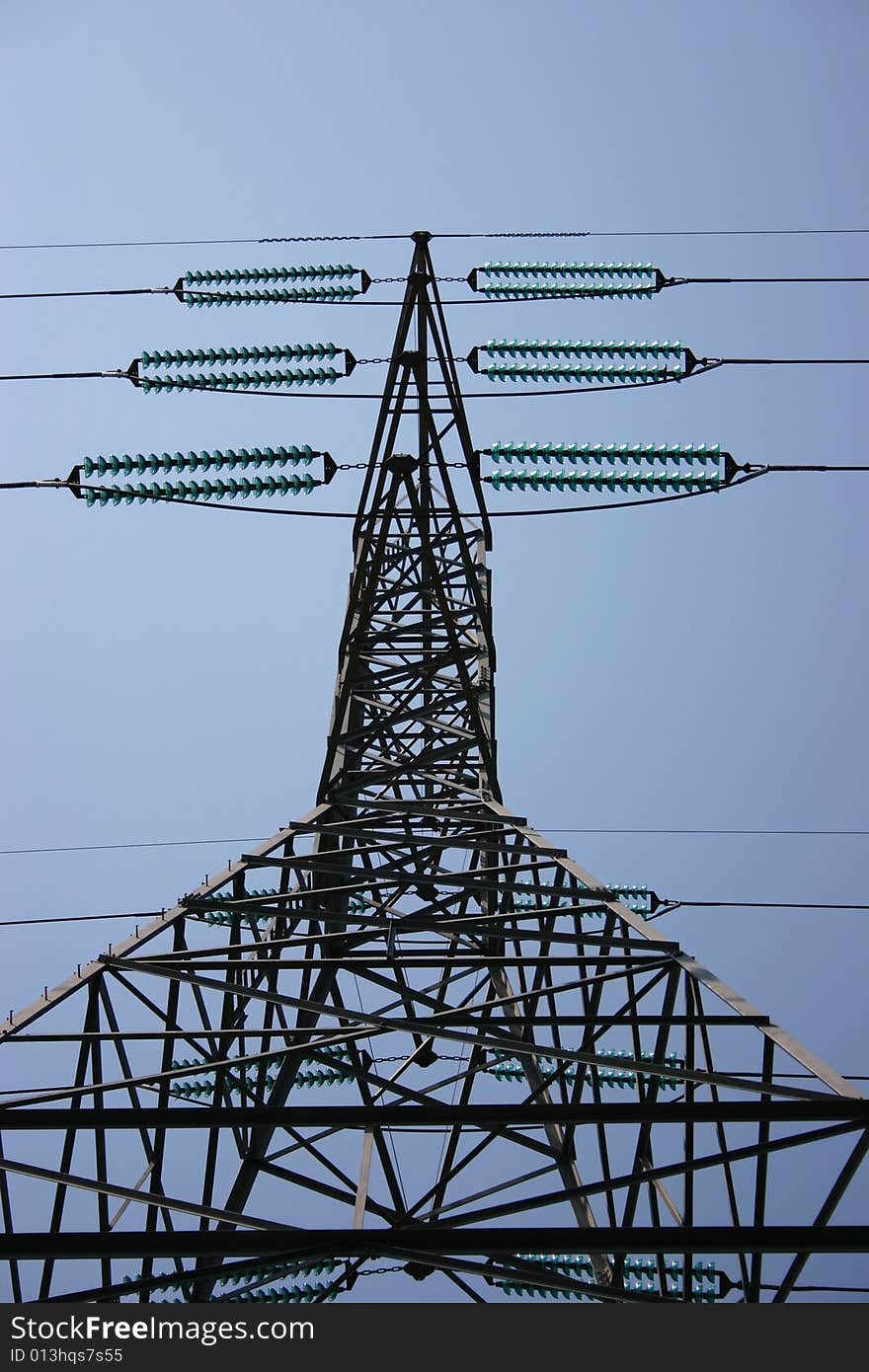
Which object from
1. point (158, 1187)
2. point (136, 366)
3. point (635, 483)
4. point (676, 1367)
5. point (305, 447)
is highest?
point (136, 366)

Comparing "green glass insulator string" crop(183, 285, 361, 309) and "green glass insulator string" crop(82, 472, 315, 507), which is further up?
"green glass insulator string" crop(183, 285, 361, 309)

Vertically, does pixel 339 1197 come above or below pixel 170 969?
below

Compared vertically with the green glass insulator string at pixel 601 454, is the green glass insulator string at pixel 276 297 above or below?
above

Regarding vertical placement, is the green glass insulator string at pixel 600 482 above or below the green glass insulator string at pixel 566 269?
below

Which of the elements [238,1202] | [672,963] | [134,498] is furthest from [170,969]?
[134,498]

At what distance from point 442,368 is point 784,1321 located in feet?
35.4

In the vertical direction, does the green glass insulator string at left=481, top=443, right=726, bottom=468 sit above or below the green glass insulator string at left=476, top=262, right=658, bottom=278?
below

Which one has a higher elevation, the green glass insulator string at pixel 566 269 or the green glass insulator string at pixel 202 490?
the green glass insulator string at pixel 566 269

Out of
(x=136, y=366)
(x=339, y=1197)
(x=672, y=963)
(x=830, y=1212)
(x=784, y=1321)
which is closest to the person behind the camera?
(x=784, y=1321)

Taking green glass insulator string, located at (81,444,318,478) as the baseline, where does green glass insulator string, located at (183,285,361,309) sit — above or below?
above

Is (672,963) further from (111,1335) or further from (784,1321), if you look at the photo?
(111,1335)

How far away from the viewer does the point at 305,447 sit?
14.0 meters

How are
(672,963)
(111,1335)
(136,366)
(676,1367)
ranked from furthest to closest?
(136,366), (672,963), (111,1335), (676,1367)

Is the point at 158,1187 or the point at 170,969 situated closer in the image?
the point at 170,969
